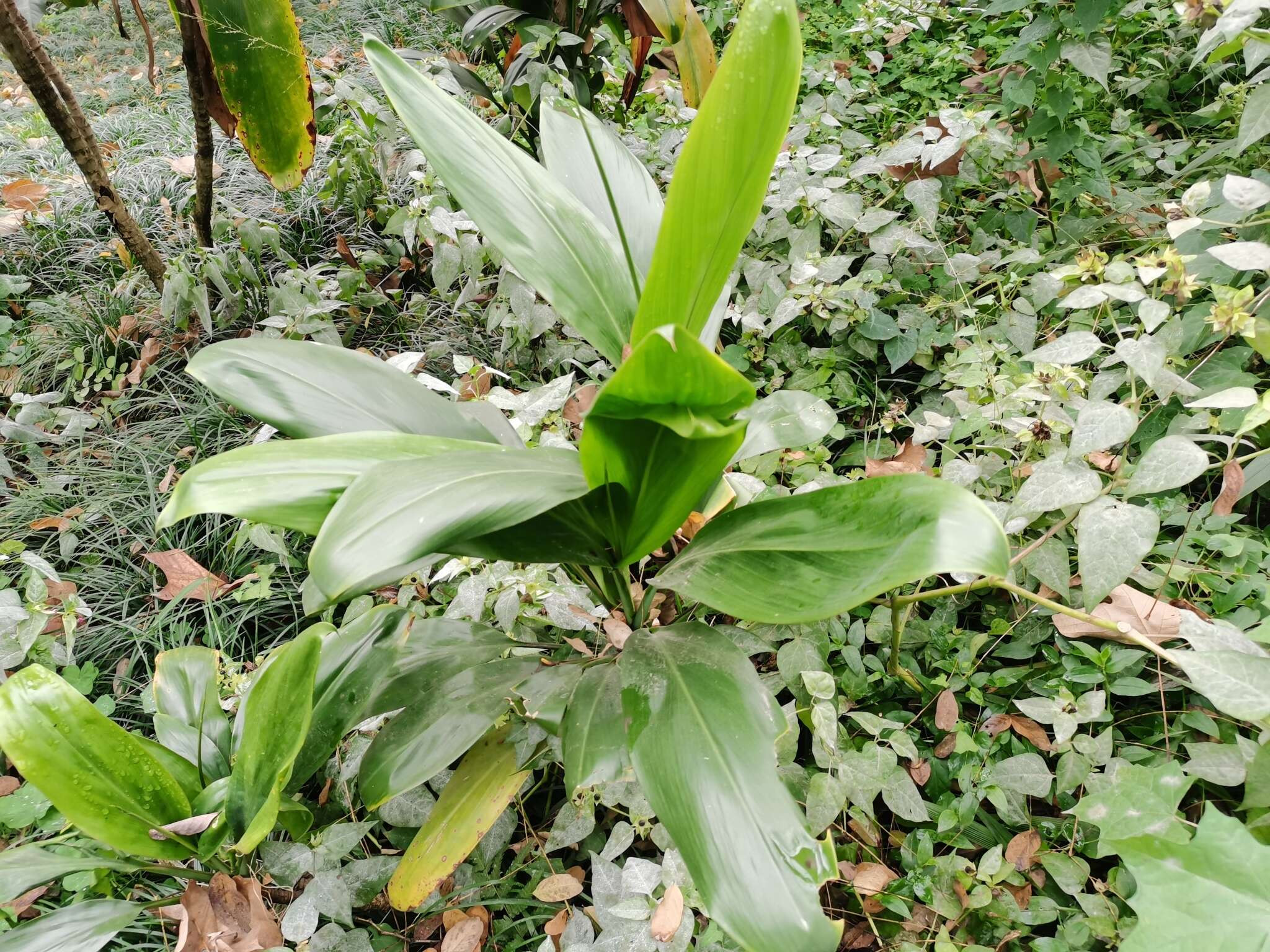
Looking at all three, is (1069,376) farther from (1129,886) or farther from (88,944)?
(88,944)

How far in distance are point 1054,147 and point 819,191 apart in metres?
0.48

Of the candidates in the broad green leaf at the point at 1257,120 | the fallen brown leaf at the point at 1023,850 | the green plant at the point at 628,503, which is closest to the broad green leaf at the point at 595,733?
the green plant at the point at 628,503

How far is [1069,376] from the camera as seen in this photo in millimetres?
1035

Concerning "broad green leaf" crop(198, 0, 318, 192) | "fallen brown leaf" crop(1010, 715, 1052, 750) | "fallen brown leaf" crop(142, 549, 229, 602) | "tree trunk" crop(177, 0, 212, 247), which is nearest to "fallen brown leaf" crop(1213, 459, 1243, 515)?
"fallen brown leaf" crop(1010, 715, 1052, 750)

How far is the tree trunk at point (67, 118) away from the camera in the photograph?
1598 millimetres

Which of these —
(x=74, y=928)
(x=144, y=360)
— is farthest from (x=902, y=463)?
(x=144, y=360)

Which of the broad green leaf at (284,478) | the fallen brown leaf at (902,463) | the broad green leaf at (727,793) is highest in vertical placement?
the broad green leaf at (284,478)

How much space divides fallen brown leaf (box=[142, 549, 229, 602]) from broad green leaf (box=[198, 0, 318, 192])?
89 cm

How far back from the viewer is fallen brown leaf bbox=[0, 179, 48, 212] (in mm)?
2514

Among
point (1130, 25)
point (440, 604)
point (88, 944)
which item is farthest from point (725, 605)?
point (1130, 25)

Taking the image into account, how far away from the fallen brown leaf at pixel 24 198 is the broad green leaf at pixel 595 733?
2.79 meters

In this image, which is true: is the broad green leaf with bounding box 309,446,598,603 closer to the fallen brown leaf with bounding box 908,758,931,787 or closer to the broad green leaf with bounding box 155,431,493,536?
the broad green leaf with bounding box 155,431,493,536

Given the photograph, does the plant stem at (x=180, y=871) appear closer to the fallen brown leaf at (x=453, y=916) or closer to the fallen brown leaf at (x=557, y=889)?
the fallen brown leaf at (x=453, y=916)

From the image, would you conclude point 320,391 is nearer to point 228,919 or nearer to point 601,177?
point 601,177
